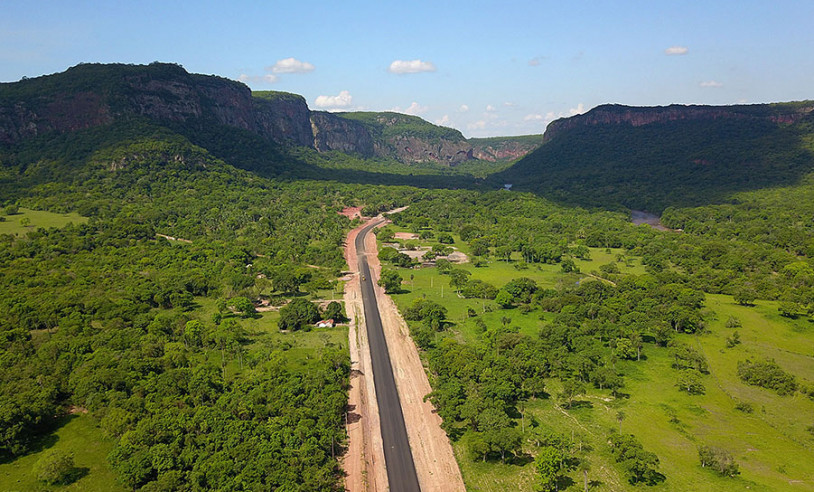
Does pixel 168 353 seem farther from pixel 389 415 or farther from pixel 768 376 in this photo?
pixel 768 376

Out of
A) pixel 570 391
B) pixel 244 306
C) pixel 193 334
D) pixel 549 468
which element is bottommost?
pixel 570 391

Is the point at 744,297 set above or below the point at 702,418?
above

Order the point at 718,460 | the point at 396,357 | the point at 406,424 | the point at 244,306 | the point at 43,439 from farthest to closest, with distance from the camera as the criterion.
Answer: the point at 244,306
the point at 396,357
the point at 406,424
the point at 43,439
the point at 718,460

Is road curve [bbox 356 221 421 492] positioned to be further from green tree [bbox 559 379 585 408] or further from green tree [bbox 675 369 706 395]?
green tree [bbox 675 369 706 395]

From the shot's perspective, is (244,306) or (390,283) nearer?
(244,306)

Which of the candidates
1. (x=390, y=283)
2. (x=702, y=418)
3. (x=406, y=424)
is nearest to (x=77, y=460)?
(x=406, y=424)

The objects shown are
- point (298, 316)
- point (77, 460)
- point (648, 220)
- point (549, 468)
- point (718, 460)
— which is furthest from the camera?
point (648, 220)

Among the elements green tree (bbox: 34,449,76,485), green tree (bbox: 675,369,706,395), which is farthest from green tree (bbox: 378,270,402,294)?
green tree (bbox: 34,449,76,485)
